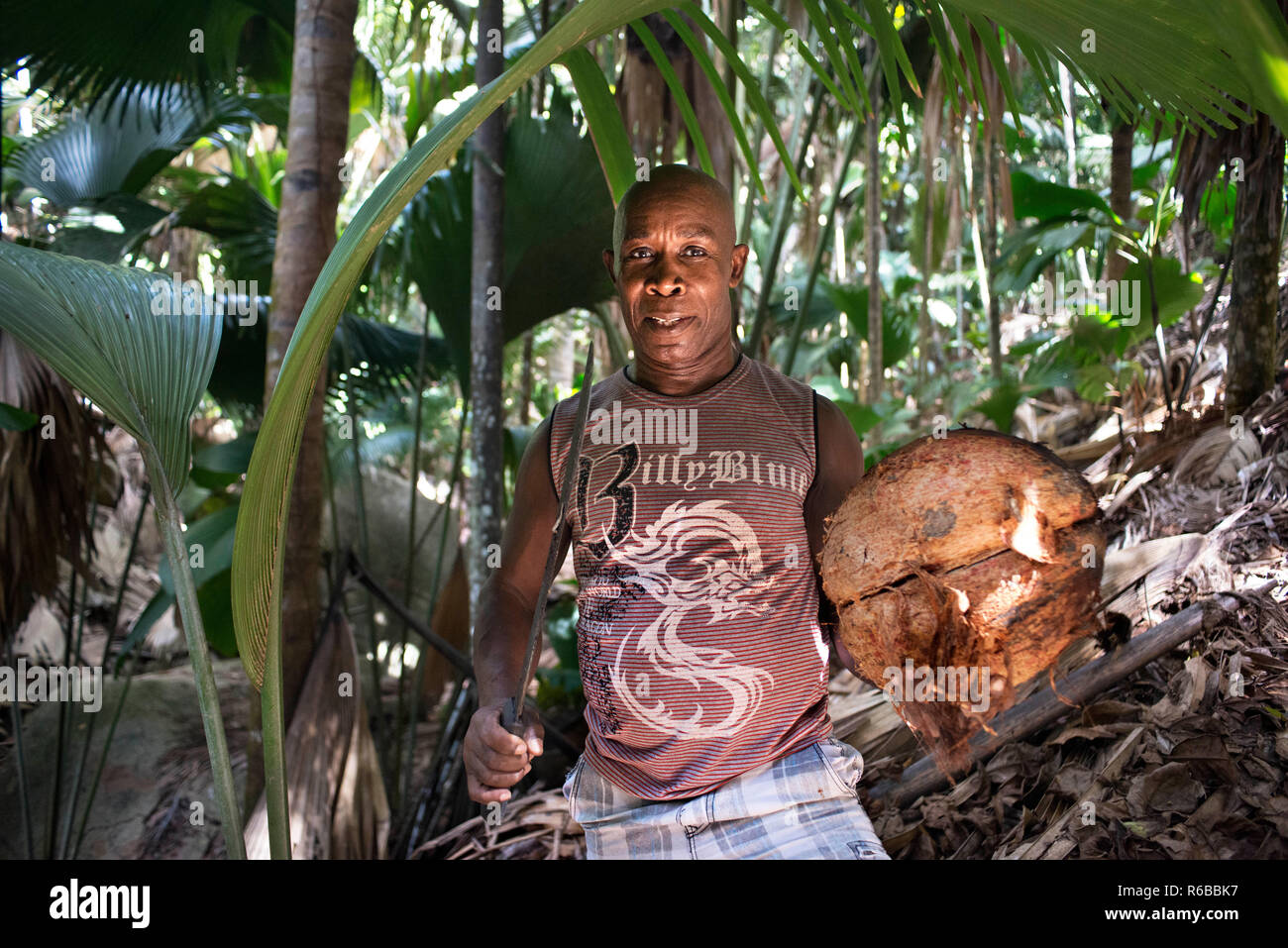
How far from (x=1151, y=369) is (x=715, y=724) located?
408 cm

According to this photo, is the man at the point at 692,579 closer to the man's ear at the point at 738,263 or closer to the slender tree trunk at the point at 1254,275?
the man's ear at the point at 738,263

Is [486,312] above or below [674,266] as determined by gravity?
above

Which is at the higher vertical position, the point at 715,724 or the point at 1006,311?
the point at 1006,311

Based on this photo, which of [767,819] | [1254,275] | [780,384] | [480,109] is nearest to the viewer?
[480,109]

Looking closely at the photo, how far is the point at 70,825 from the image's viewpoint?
3.47m

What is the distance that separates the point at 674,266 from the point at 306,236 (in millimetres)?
1297

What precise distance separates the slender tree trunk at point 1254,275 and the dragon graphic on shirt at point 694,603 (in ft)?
7.16

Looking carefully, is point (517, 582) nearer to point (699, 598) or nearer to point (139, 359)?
point (699, 598)

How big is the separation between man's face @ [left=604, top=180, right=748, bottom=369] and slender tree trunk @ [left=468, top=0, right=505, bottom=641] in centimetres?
140

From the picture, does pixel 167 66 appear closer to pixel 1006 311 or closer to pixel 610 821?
pixel 610 821

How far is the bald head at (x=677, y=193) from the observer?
1.54 m

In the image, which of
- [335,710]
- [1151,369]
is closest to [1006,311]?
[1151,369]

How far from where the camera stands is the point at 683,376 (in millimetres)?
1619

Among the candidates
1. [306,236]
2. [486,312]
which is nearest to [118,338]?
[306,236]
